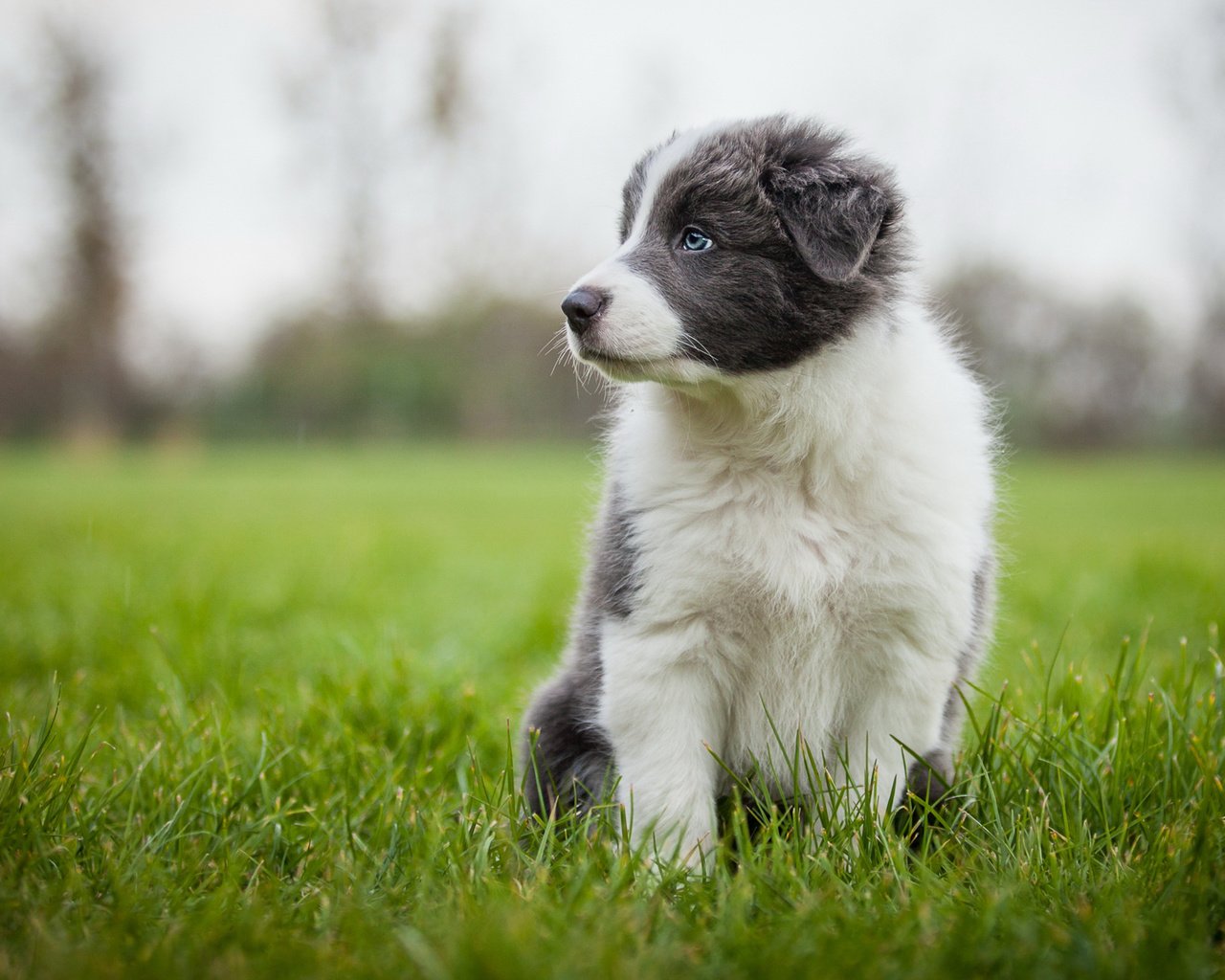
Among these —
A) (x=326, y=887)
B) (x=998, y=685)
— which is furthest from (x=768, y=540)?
(x=998, y=685)

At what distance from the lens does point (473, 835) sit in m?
2.10

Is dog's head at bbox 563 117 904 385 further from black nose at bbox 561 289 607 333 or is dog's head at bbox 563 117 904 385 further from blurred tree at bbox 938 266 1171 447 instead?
blurred tree at bbox 938 266 1171 447

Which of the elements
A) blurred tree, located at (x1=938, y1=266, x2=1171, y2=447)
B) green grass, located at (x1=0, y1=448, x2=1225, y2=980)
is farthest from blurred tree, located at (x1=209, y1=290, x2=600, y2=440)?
green grass, located at (x1=0, y1=448, x2=1225, y2=980)

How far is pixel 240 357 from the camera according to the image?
2936 cm

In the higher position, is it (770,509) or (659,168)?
(659,168)

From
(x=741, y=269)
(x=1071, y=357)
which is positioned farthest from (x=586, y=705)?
(x=1071, y=357)

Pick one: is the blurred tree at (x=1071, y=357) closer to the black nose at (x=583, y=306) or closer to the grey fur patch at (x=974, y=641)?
the grey fur patch at (x=974, y=641)

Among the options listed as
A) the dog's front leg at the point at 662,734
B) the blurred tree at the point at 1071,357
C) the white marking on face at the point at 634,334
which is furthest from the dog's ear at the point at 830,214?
the blurred tree at the point at 1071,357

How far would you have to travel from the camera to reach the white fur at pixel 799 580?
7.18 ft

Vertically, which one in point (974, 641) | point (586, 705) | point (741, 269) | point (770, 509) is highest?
point (741, 269)

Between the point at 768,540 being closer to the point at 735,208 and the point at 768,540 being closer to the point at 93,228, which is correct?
the point at 735,208

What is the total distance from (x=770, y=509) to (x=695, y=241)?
27.3 inches

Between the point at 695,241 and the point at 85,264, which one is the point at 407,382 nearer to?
the point at 85,264

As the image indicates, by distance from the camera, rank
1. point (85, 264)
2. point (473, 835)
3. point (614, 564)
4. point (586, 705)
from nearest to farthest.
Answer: point (473, 835), point (614, 564), point (586, 705), point (85, 264)
